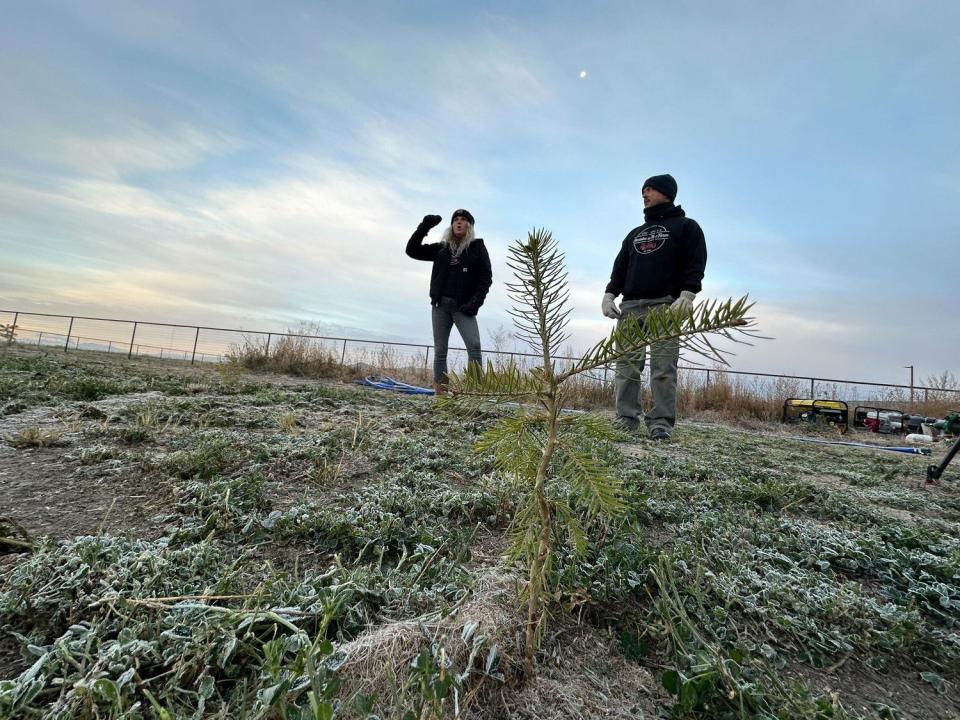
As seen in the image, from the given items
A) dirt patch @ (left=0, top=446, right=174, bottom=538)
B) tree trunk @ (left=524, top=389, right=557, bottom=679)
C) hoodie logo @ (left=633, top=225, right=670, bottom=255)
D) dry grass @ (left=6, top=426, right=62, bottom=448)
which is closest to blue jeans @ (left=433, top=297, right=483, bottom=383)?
hoodie logo @ (left=633, top=225, right=670, bottom=255)

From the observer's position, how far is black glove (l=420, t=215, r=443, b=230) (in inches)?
224

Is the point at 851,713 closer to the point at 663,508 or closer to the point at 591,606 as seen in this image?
the point at 591,606

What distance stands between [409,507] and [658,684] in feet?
3.09

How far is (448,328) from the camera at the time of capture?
5398mm

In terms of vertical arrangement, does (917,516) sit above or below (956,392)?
below

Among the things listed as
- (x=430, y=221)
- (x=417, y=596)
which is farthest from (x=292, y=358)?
(x=417, y=596)

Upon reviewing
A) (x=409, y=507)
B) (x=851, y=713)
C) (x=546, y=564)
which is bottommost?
(x=851, y=713)

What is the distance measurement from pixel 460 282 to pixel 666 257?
2.22 meters

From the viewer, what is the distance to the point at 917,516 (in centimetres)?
222

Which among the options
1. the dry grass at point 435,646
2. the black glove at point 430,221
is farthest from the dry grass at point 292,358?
the dry grass at point 435,646

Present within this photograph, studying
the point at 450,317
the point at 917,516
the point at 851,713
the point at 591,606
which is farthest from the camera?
the point at 450,317

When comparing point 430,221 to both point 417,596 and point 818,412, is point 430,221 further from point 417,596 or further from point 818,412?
point 818,412

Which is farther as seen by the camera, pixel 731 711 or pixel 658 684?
pixel 658 684

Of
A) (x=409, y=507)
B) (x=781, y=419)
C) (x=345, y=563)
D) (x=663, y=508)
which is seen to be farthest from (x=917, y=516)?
(x=781, y=419)
